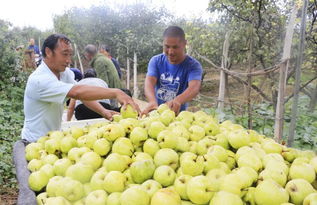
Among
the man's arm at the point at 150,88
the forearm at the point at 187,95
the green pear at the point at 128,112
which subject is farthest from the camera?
the man's arm at the point at 150,88

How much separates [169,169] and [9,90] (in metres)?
7.97

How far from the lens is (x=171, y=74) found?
3.36 metres

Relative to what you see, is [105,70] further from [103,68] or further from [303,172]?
[303,172]

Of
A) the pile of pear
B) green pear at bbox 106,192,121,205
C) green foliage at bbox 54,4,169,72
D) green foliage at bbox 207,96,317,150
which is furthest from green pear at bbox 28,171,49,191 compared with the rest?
green foliage at bbox 54,4,169,72

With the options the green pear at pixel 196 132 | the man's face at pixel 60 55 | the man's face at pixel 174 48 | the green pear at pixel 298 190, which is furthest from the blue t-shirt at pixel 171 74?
the green pear at pixel 298 190

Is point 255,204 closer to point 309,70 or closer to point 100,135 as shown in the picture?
point 100,135

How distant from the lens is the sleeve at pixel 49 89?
7.38 feet

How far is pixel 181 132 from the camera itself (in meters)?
1.77

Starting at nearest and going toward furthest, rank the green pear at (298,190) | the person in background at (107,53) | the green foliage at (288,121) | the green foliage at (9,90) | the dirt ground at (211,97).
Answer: the green pear at (298,190)
the dirt ground at (211,97)
the green foliage at (288,121)
the green foliage at (9,90)
the person in background at (107,53)

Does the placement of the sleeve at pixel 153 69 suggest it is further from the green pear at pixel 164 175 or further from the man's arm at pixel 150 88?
the green pear at pixel 164 175

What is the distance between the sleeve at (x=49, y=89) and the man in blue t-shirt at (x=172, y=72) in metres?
0.99

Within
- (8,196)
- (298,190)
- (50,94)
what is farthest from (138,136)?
(8,196)

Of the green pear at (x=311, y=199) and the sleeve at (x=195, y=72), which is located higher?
the sleeve at (x=195, y=72)

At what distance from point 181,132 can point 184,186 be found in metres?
0.49
